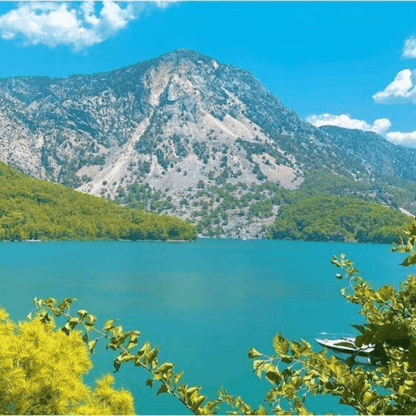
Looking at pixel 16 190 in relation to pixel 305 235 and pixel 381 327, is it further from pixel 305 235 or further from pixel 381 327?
pixel 381 327

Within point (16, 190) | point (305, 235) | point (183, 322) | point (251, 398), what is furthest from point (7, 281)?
point (305, 235)

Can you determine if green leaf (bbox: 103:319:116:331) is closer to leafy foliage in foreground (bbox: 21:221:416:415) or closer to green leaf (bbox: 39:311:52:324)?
leafy foliage in foreground (bbox: 21:221:416:415)

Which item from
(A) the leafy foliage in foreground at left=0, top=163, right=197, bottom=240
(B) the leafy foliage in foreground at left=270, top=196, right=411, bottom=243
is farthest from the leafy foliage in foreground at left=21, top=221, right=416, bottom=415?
(B) the leafy foliage in foreground at left=270, top=196, right=411, bottom=243

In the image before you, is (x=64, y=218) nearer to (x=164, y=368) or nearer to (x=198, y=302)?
(x=198, y=302)

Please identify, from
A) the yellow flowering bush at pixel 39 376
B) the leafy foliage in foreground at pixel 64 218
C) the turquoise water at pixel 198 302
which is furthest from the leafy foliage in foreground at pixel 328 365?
the leafy foliage in foreground at pixel 64 218

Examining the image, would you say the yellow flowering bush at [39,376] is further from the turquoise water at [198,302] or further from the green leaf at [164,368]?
the turquoise water at [198,302]

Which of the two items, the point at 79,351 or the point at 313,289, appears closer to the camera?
the point at 79,351
